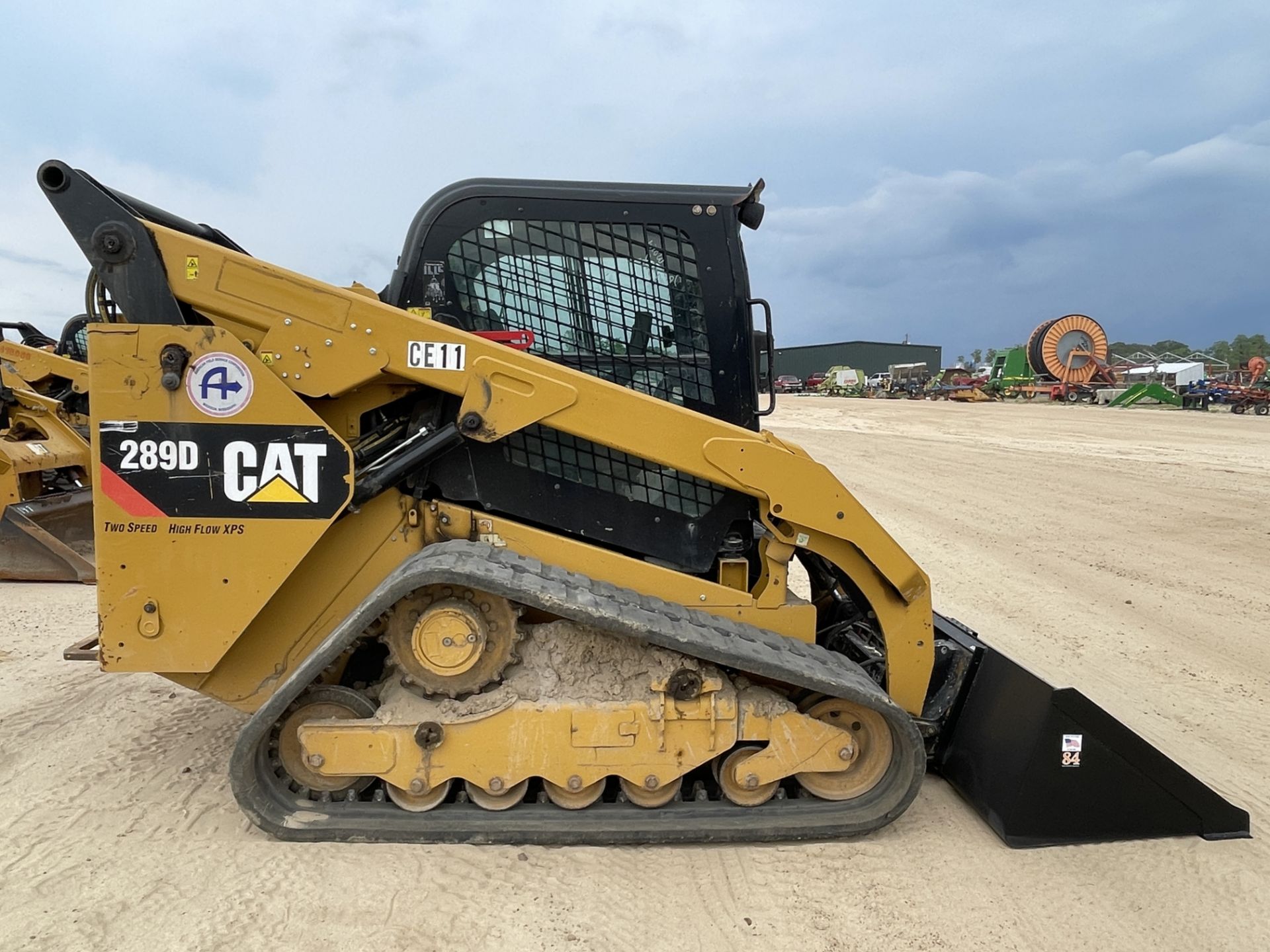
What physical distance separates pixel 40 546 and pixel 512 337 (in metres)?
5.91

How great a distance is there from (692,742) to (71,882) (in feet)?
7.16

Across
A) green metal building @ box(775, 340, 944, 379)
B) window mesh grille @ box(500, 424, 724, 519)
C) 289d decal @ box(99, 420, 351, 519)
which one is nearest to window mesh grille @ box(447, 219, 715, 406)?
window mesh grille @ box(500, 424, 724, 519)

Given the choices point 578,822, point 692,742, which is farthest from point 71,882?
point 692,742

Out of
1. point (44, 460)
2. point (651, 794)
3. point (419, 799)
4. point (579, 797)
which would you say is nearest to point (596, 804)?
point (579, 797)

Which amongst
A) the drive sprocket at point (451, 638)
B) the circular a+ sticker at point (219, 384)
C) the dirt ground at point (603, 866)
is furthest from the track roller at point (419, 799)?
the circular a+ sticker at point (219, 384)

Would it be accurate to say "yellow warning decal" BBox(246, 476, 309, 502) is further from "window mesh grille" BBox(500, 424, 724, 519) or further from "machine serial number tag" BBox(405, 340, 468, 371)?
"window mesh grille" BBox(500, 424, 724, 519)

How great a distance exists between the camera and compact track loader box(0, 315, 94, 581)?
23.2 ft

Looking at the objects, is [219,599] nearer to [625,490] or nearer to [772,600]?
[625,490]

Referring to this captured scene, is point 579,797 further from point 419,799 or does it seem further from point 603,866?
point 419,799

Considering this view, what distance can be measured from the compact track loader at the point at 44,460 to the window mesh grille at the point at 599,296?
5131 millimetres

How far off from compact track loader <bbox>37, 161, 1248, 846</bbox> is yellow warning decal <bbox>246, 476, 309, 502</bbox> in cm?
1

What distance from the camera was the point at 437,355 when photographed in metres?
3.05

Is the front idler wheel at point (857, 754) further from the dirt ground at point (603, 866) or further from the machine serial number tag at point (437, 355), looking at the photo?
the machine serial number tag at point (437, 355)

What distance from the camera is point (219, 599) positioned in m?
3.12
